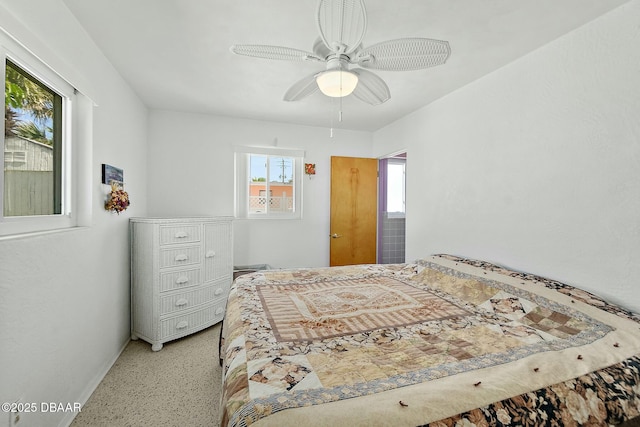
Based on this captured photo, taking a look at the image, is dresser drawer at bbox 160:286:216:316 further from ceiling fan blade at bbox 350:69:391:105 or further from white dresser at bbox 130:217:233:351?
ceiling fan blade at bbox 350:69:391:105

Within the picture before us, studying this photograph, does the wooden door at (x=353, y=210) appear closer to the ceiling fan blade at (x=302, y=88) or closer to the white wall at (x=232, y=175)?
the white wall at (x=232, y=175)

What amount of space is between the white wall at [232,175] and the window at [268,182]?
0.09 m

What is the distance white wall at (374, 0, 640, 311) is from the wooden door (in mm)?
1427

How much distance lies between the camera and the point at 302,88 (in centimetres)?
178

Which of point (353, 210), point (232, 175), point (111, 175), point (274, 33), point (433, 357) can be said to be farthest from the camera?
point (353, 210)

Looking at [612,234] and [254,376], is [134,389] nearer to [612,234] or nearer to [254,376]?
[254,376]

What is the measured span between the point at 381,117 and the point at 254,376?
127 inches

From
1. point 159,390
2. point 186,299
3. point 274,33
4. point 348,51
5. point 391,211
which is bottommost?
point 159,390

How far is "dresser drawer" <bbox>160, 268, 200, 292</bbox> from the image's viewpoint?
8.18 feet

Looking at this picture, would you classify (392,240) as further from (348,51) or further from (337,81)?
(348,51)

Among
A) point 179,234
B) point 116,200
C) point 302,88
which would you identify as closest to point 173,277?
point 179,234

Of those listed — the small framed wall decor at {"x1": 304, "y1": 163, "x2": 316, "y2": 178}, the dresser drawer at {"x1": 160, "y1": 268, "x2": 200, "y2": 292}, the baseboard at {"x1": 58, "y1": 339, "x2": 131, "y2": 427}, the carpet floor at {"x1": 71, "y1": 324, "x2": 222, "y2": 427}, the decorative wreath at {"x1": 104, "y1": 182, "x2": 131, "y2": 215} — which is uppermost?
the small framed wall decor at {"x1": 304, "y1": 163, "x2": 316, "y2": 178}

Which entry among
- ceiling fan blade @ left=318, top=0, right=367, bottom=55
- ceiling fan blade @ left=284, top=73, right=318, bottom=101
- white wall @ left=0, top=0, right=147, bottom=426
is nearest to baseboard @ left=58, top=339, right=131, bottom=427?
white wall @ left=0, top=0, right=147, bottom=426

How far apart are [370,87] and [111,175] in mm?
2111
